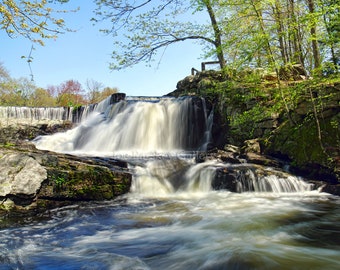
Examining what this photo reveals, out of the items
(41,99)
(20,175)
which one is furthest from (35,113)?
(41,99)

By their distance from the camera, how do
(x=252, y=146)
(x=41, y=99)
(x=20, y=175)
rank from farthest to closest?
(x=41, y=99)
(x=252, y=146)
(x=20, y=175)

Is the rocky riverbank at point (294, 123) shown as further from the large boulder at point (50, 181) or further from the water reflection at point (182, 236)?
the large boulder at point (50, 181)

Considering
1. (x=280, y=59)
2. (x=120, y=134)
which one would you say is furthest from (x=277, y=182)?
(x=120, y=134)

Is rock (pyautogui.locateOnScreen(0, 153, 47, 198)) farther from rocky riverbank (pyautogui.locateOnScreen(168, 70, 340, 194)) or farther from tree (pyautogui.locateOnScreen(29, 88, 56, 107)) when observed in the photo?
tree (pyautogui.locateOnScreen(29, 88, 56, 107))

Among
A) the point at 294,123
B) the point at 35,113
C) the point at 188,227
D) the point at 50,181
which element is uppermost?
the point at 35,113

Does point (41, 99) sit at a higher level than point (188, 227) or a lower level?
higher

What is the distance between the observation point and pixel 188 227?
469 centimetres

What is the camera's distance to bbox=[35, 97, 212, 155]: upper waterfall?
13289mm

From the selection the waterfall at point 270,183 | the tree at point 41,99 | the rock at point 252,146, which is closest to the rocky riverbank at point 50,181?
the waterfall at point 270,183

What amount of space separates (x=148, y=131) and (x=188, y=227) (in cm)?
932

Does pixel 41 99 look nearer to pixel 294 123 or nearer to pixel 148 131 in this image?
pixel 148 131

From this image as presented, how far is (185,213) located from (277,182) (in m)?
3.21

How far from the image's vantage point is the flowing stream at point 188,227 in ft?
10.9

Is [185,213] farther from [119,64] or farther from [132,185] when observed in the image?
[119,64]
